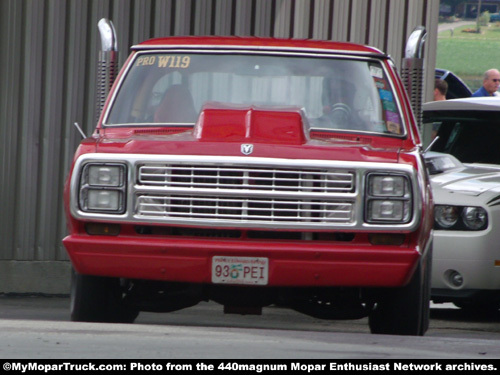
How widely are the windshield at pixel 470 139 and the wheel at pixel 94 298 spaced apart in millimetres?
4178

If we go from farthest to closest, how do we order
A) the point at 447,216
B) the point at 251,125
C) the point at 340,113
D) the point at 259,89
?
the point at 447,216 < the point at 259,89 < the point at 340,113 < the point at 251,125

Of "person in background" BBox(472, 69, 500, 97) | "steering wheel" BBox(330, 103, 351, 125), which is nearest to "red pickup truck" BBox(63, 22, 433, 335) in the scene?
"steering wheel" BBox(330, 103, 351, 125)

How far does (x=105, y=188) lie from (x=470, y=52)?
4310cm

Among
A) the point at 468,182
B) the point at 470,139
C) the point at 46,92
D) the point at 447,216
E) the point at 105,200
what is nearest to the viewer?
the point at 105,200

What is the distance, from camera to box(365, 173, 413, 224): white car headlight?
609 centimetres

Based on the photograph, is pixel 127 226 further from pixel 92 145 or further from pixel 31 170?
pixel 31 170

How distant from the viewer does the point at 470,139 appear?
998 centimetres

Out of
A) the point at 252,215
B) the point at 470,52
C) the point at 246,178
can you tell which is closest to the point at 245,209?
the point at 252,215

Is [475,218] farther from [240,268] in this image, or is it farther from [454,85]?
[454,85]

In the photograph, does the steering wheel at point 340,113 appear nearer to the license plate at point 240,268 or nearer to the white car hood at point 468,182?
the license plate at point 240,268

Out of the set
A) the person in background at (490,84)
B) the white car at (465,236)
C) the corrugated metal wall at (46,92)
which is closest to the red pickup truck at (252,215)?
the white car at (465,236)

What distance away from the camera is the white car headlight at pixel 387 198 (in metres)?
6.09

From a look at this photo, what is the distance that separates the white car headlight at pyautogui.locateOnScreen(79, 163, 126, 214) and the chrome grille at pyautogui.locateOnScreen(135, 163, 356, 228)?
0.10 m

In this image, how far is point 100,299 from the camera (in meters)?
6.67
